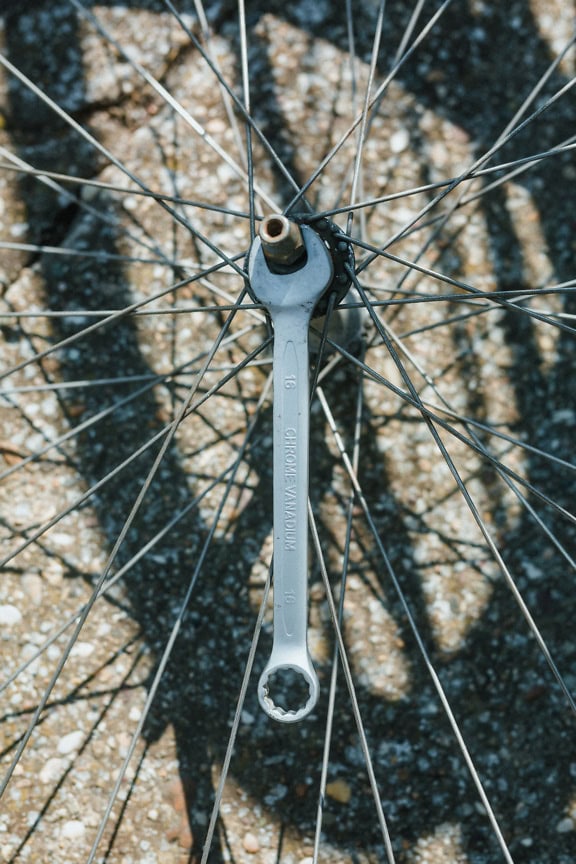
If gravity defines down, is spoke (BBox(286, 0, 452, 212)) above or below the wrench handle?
above

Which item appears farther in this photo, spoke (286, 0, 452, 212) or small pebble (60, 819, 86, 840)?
small pebble (60, 819, 86, 840)

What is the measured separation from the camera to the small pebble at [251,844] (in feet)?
4.12

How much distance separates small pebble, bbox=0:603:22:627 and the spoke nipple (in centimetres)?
73

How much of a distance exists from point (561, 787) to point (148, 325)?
36.2 inches

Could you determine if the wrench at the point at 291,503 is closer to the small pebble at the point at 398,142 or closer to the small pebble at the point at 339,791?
the small pebble at the point at 339,791

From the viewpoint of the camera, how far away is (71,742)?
129 cm

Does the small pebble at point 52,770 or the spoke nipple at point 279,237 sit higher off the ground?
the spoke nipple at point 279,237

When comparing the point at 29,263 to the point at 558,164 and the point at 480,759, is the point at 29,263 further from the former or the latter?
the point at 480,759

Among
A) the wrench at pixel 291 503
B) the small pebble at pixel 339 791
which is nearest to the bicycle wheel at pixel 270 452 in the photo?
the small pebble at pixel 339 791

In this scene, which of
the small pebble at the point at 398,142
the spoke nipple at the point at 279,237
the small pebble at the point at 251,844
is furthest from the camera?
the small pebble at the point at 398,142

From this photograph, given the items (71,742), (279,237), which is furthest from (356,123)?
(71,742)

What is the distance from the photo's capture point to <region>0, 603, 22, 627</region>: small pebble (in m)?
A: 1.33

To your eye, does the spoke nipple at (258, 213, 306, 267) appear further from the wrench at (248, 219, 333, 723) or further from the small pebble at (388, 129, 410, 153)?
the small pebble at (388, 129, 410, 153)

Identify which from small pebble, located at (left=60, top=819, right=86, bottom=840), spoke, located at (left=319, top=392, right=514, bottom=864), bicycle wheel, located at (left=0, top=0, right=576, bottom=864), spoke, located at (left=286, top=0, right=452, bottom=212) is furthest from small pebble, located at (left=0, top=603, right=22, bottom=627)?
spoke, located at (left=286, top=0, right=452, bottom=212)
